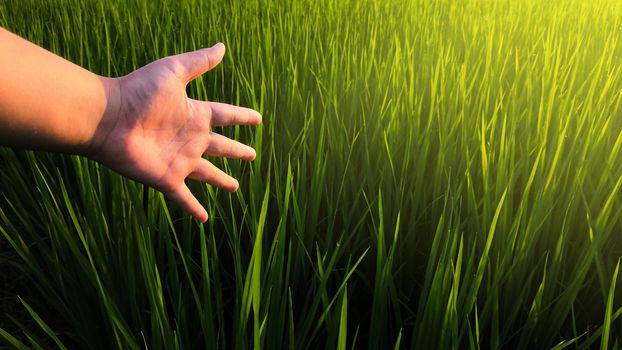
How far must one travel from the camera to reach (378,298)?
653 mm

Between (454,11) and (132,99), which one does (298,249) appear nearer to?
(132,99)

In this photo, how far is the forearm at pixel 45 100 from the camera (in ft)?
1.95

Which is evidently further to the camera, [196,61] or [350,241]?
[350,241]

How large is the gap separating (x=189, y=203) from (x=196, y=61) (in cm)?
22

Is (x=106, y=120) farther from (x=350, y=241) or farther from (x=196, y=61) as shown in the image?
(x=350, y=241)

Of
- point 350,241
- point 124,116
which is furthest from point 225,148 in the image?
point 350,241

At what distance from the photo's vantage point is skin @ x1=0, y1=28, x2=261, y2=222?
0.62 meters

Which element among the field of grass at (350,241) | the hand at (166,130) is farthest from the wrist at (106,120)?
the field of grass at (350,241)

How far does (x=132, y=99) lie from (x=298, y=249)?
1.06ft

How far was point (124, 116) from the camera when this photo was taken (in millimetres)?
741

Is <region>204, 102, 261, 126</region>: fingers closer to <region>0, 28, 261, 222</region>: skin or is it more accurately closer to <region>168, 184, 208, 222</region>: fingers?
<region>0, 28, 261, 222</region>: skin

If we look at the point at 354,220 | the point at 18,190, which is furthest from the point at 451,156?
the point at 18,190

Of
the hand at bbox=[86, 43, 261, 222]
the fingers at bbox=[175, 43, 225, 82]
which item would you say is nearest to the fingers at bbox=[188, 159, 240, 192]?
the hand at bbox=[86, 43, 261, 222]

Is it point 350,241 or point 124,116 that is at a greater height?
point 124,116
